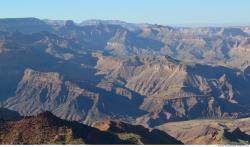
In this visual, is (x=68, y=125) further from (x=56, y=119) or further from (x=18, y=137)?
(x=18, y=137)

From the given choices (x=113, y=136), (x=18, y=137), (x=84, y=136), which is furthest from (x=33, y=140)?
(x=113, y=136)

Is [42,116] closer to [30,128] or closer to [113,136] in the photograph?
[30,128]

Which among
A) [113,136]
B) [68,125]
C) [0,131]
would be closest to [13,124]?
[0,131]

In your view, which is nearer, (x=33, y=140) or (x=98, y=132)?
(x=33, y=140)

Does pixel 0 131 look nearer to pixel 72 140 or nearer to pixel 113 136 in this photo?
pixel 72 140

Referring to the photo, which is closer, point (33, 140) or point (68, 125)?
point (33, 140)

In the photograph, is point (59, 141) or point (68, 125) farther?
point (68, 125)

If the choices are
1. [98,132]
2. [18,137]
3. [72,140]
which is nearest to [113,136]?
[98,132]
